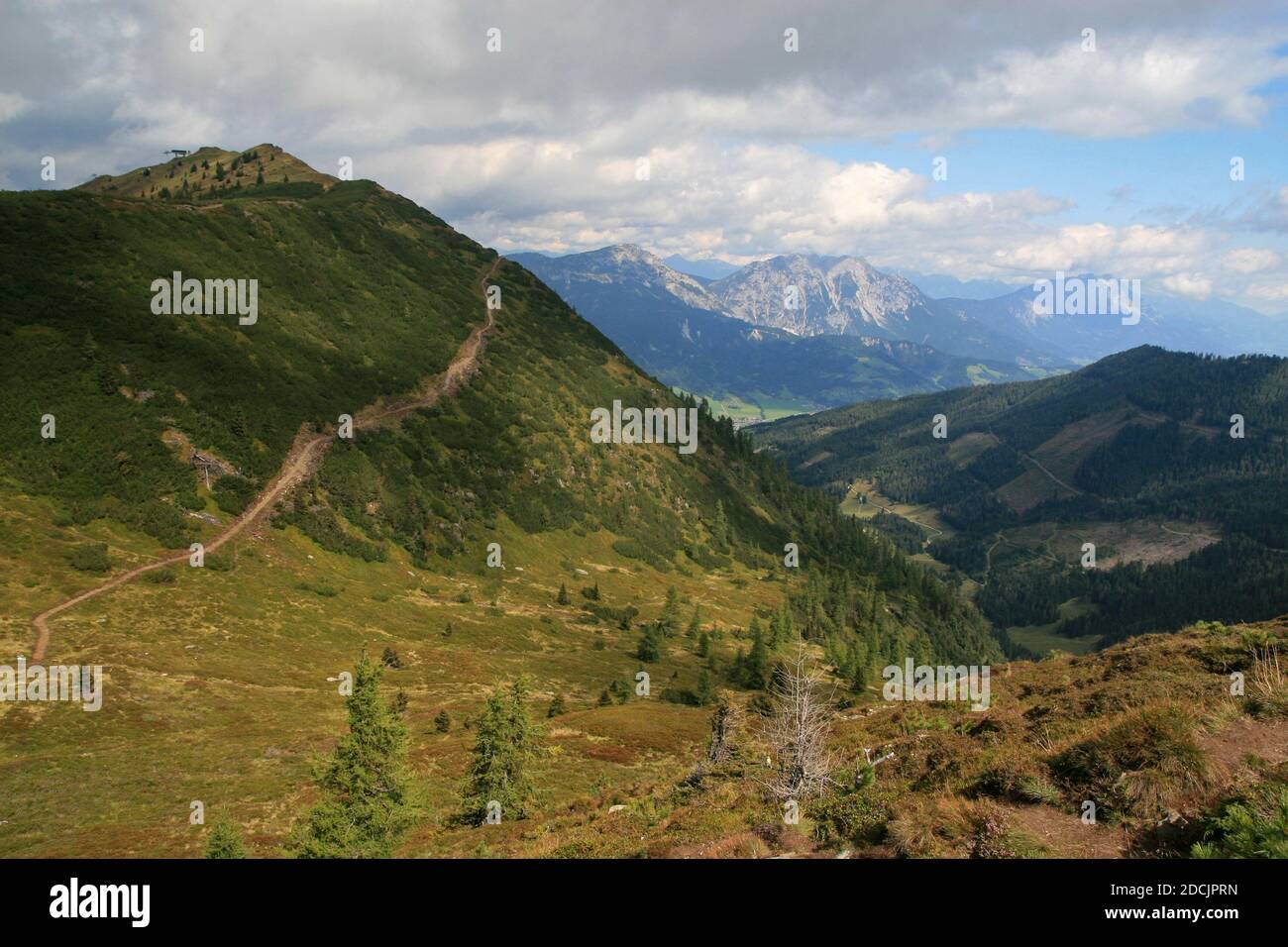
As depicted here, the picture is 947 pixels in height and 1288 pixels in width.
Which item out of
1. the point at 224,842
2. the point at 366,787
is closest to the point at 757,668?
the point at 366,787

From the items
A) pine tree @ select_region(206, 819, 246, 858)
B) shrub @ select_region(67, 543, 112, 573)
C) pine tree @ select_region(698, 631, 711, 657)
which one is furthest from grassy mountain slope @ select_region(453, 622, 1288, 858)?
pine tree @ select_region(698, 631, 711, 657)

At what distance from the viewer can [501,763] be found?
32.3 metres

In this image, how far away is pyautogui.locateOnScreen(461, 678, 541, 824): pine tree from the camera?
32406 millimetres

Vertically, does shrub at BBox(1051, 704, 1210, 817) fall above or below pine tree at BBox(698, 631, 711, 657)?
above

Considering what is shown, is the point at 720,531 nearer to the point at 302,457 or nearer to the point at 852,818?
the point at 302,457

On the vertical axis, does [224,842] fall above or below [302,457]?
below

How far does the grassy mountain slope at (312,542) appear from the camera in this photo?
41438 millimetres

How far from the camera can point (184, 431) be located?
82.9 metres

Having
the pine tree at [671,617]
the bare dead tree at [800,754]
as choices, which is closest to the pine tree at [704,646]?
the pine tree at [671,617]

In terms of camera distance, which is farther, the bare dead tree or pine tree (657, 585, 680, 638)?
pine tree (657, 585, 680, 638)

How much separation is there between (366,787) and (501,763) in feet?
25.6

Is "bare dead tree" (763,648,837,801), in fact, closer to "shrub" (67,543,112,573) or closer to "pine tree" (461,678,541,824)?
"pine tree" (461,678,541,824)

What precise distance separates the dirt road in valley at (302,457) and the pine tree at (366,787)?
33369 mm

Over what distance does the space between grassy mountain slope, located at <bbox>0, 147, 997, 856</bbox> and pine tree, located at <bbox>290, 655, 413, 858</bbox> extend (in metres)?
4.30
